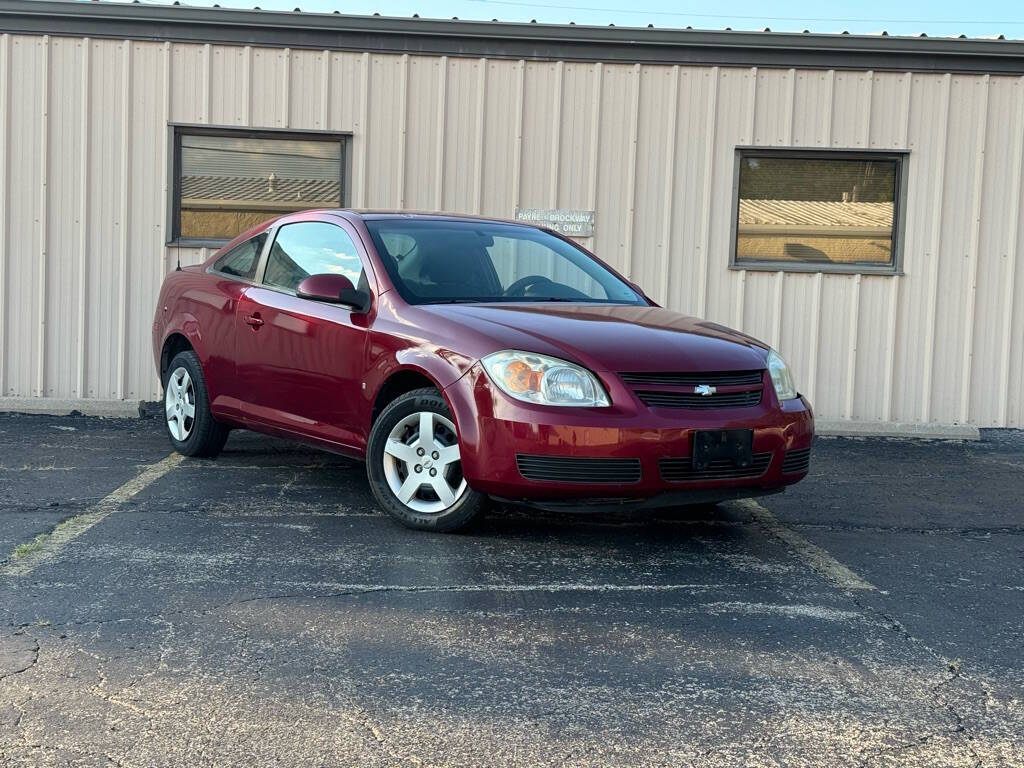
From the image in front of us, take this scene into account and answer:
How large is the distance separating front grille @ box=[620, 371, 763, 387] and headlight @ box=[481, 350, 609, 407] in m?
0.16

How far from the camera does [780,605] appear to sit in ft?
14.8

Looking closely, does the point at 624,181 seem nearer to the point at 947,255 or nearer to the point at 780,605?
the point at 947,255

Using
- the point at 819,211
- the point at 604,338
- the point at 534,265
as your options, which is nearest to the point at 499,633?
the point at 604,338

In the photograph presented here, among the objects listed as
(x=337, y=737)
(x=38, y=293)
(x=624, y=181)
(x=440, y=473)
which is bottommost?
(x=337, y=737)

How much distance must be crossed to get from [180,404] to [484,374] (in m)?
3.21

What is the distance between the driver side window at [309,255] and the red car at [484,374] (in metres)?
0.01

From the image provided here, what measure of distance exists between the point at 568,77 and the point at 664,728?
7633 millimetres

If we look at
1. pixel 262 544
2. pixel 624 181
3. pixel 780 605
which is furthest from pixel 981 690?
pixel 624 181

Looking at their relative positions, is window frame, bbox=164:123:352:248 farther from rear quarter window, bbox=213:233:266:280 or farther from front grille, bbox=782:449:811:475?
front grille, bbox=782:449:811:475

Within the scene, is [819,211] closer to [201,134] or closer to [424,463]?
[201,134]

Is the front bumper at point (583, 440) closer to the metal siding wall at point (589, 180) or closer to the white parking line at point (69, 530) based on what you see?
the white parking line at point (69, 530)

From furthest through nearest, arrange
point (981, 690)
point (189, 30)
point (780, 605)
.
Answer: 1. point (189, 30)
2. point (780, 605)
3. point (981, 690)

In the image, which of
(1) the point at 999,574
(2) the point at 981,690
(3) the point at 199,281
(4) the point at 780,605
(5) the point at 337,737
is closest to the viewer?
(5) the point at 337,737

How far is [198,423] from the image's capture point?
24.4ft
